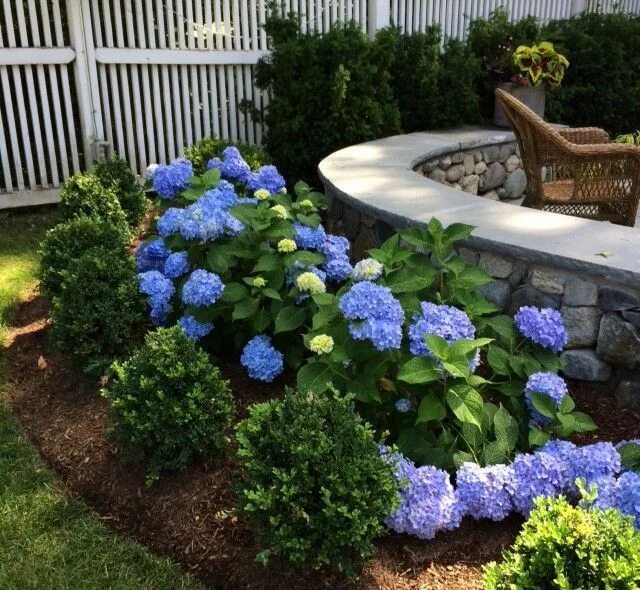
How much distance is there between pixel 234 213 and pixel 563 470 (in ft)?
5.26

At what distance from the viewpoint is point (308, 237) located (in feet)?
9.83

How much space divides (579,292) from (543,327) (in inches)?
12.6

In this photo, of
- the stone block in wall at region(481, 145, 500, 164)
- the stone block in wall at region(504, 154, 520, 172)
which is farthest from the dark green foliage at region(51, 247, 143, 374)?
the stone block in wall at region(504, 154, 520, 172)

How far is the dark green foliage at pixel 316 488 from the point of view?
1.95 metres

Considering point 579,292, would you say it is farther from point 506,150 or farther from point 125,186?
point 506,150

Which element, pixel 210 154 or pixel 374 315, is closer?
pixel 374 315

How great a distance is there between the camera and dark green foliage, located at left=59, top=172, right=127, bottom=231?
4.25 m

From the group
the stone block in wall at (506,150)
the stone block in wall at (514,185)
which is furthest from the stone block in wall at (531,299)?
the stone block in wall at (514,185)

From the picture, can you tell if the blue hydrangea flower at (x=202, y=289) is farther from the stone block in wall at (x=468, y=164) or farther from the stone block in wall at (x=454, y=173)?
the stone block in wall at (x=468, y=164)

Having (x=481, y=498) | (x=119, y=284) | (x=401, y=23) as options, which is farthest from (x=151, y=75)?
(x=481, y=498)

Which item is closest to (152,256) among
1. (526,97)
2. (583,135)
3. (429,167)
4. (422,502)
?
(422,502)

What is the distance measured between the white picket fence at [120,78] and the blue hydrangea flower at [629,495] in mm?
4720

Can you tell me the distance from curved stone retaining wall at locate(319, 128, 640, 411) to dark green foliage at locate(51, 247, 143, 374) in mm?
1220

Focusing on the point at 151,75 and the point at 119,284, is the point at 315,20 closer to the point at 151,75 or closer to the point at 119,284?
the point at 151,75
